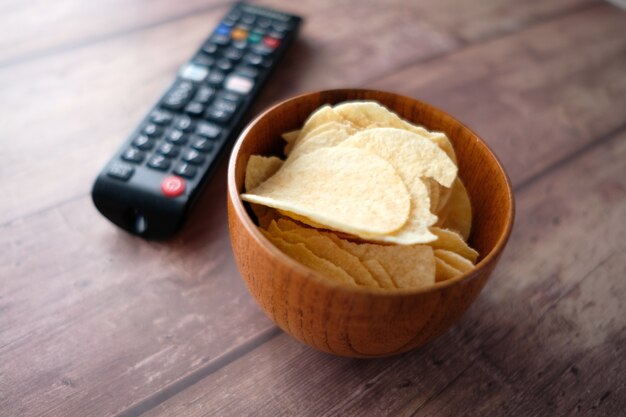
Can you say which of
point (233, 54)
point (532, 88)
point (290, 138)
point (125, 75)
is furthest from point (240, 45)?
point (532, 88)

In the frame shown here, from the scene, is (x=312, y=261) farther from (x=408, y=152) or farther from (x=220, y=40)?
(x=220, y=40)

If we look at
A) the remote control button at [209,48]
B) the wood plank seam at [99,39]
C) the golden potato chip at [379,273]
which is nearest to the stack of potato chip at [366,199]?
the golden potato chip at [379,273]

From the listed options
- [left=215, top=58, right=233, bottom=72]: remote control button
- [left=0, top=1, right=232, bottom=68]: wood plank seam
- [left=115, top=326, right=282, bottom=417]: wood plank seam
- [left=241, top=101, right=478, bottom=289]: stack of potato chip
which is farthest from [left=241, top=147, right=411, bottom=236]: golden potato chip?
[left=0, top=1, right=232, bottom=68]: wood plank seam

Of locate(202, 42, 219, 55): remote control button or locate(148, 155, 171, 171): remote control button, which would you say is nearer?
locate(148, 155, 171, 171): remote control button

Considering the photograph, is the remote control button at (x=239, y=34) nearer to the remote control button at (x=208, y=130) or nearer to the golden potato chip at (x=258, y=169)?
the remote control button at (x=208, y=130)

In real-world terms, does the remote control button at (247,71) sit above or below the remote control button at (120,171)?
above

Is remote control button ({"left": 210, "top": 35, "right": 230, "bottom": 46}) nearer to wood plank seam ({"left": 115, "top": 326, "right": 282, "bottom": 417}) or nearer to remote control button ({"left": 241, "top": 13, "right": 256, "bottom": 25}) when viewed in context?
remote control button ({"left": 241, "top": 13, "right": 256, "bottom": 25})
